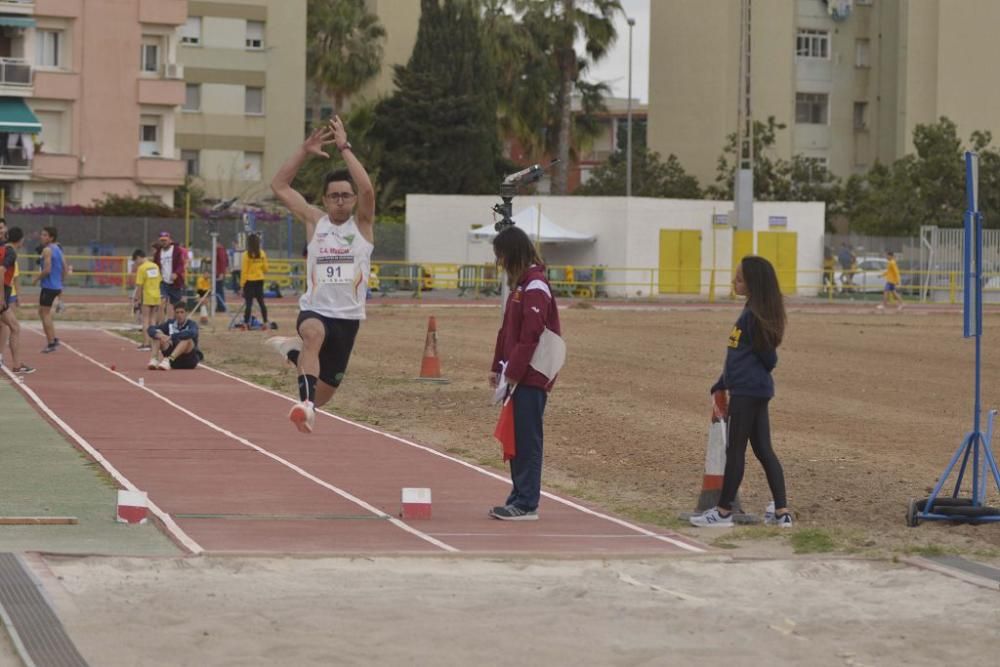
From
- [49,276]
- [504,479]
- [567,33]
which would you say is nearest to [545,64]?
[567,33]

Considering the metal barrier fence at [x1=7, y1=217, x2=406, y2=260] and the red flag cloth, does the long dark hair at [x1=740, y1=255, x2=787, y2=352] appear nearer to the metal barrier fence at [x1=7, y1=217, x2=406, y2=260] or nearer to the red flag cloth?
the red flag cloth

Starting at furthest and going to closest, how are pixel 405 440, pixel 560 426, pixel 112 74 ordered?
pixel 112 74 < pixel 560 426 < pixel 405 440

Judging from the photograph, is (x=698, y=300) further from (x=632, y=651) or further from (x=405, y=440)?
(x=632, y=651)

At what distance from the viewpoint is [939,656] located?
24.7 ft

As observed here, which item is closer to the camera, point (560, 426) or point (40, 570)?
point (40, 570)

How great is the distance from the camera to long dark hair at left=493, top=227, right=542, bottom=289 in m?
11.0

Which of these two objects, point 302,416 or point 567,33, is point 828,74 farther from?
point 302,416

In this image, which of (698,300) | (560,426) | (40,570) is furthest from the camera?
(698,300)

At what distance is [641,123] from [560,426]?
117 metres

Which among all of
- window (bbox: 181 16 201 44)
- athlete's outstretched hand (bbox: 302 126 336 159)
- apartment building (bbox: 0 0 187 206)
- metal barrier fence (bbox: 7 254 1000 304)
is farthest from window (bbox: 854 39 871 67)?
athlete's outstretched hand (bbox: 302 126 336 159)

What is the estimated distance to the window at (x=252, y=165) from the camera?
7675 centimetres

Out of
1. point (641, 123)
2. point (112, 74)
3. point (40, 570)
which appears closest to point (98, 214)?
point (112, 74)

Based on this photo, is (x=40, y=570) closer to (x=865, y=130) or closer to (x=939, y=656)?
(x=939, y=656)

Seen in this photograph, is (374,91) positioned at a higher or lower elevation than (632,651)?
higher
